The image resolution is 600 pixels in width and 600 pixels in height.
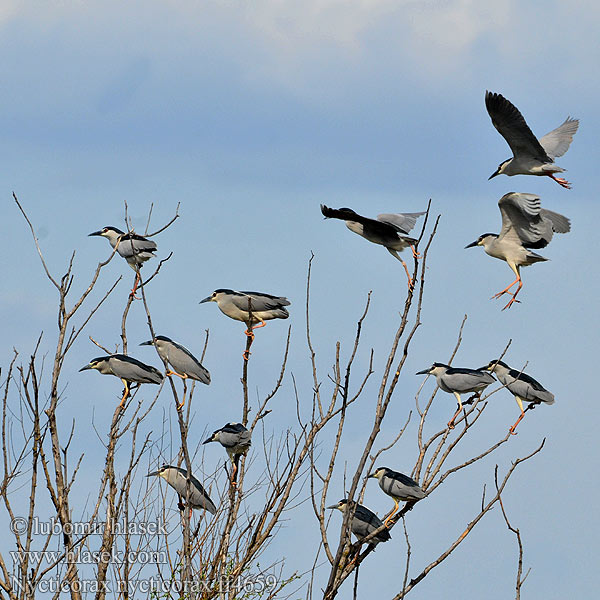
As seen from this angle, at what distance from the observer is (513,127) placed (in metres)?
10.2

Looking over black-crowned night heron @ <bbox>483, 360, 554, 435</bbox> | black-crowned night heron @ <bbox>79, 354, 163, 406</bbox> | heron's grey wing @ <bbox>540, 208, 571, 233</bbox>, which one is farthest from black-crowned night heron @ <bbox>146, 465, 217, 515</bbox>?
heron's grey wing @ <bbox>540, 208, 571, 233</bbox>

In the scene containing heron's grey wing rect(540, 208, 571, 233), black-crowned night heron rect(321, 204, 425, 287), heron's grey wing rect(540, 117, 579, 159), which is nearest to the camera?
black-crowned night heron rect(321, 204, 425, 287)

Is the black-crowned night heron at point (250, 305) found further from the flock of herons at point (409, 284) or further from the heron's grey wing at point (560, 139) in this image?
the heron's grey wing at point (560, 139)

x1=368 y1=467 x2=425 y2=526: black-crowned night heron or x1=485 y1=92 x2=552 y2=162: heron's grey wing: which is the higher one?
x1=485 y1=92 x2=552 y2=162: heron's grey wing

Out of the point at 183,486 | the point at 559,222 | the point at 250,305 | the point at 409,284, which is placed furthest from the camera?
the point at 559,222

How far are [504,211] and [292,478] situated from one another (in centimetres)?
470

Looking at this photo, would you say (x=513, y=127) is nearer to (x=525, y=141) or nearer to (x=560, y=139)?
(x=525, y=141)

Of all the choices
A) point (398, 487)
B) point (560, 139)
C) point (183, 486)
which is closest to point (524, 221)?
point (560, 139)

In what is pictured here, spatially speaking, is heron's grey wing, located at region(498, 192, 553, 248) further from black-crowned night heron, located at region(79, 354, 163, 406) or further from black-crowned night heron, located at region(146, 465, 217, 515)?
black-crowned night heron, located at region(146, 465, 217, 515)

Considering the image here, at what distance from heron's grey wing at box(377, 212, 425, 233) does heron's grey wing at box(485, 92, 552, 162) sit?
6.81 ft

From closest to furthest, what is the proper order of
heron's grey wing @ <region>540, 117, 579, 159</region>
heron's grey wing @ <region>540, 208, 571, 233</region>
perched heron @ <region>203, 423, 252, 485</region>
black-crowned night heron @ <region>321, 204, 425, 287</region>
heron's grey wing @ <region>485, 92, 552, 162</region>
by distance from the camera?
perched heron @ <region>203, 423, 252, 485</region>
black-crowned night heron @ <region>321, 204, 425, 287</region>
heron's grey wing @ <region>485, 92, 552, 162</region>
heron's grey wing @ <region>540, 208, 571, 233</region>
heron's grey wing @ <region>540, 117, 579, 159</region>

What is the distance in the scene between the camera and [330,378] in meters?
6.22

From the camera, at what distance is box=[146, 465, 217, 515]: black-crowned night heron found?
7577 mm

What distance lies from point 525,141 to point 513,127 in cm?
32
